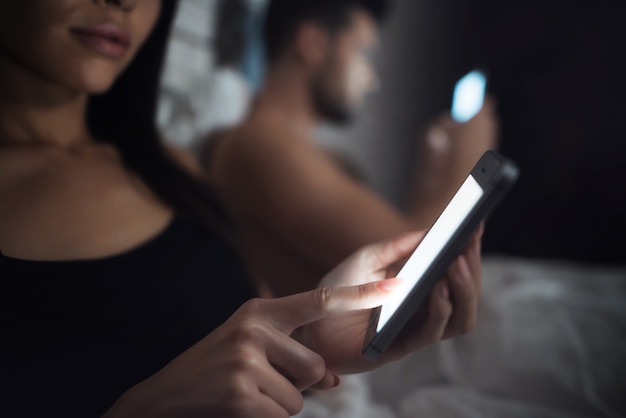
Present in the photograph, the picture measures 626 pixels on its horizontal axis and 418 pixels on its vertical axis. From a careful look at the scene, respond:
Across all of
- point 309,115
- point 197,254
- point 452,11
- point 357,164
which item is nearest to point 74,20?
point 197,254

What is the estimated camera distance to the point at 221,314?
43 centimetres

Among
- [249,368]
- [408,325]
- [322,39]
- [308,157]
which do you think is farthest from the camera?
[322,39]

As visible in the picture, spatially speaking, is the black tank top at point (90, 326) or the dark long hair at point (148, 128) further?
the dark long hair at point (148, 128)

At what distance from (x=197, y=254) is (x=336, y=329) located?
0.21 m

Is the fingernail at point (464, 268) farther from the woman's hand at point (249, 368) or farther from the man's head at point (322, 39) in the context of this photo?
the man's head at point (322, 39)

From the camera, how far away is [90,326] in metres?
0.42

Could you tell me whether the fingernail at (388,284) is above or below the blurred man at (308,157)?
above

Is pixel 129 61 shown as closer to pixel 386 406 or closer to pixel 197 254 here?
pixel 197 254

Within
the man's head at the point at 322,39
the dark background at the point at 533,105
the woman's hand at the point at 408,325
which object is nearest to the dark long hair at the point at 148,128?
the woman's hand at the point at 408,325

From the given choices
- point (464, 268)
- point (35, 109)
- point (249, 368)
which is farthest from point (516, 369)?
point (35, 109)

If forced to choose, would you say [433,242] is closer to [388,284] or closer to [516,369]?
[388,284]

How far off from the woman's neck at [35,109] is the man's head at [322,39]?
→ 0.68 meters

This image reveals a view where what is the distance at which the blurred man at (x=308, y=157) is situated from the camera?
851mm

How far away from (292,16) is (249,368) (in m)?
0.98
